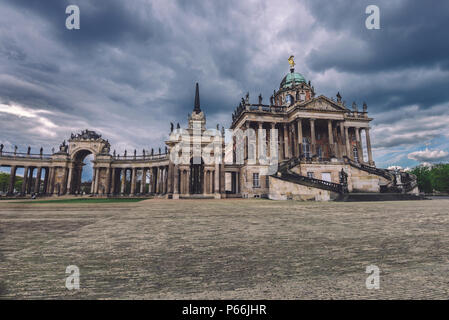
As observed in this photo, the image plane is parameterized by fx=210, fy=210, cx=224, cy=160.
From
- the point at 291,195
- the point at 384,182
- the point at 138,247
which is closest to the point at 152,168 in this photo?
the point at 291,195

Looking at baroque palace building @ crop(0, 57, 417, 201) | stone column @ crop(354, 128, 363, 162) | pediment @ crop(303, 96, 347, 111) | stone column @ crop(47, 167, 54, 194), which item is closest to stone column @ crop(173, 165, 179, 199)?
baroque palace building @ crop(0, 57, 417, 201)

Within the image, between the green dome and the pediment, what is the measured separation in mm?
14020

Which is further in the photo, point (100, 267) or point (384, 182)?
point (384, 182)

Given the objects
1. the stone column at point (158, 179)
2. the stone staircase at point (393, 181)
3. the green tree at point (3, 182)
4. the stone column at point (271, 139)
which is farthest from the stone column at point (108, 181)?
the green tree at point (3, 182)

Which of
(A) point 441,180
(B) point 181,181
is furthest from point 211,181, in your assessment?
(A) point 441,180

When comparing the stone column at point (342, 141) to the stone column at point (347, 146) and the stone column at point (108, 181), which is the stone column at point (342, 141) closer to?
the stone column at point (347, 146)

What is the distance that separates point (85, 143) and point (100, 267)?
64019 mm

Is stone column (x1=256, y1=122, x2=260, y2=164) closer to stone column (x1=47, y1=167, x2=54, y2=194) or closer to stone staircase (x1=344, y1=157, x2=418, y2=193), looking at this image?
stone staircase (x1=344, y1=157, x2=418, y2=193)
